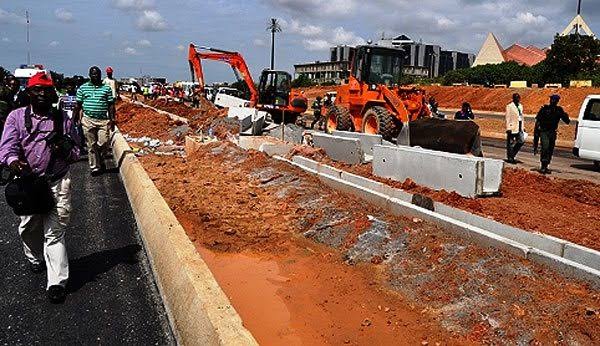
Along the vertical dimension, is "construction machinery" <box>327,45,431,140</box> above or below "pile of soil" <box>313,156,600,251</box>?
above

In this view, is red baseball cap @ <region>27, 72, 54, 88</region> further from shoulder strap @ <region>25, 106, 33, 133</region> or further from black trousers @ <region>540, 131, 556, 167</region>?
black trousers @ <region>540, 131, 556, 167</region>

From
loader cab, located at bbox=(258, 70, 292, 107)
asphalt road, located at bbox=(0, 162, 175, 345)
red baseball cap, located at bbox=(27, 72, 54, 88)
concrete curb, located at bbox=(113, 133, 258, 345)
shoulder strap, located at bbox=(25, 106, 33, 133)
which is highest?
loader cab, located at bbox=(258, 70, 292, 107)

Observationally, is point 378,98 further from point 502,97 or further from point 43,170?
point 502,97

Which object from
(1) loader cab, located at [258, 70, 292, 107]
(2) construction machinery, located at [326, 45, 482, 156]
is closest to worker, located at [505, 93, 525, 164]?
(2) construction machinery, located at [326, 45, 482, 156]

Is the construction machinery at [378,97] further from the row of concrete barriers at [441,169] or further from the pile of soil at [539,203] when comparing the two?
the row of concrete barriers at [441,169]

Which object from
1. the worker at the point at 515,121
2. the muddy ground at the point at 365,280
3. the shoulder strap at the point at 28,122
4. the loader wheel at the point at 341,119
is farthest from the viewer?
the loader wheel at the point at 341,119

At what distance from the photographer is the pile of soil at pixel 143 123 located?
17719 millimetres

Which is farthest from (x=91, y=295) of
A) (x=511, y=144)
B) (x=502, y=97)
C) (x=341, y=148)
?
(x=502, y=97)

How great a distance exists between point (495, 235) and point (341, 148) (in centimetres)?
603

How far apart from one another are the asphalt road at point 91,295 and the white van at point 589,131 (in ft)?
35.5

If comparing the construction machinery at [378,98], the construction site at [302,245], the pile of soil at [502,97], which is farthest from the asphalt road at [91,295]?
the pile of soil at [502,97]

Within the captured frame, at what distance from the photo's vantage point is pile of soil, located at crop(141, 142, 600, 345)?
4.16 metres

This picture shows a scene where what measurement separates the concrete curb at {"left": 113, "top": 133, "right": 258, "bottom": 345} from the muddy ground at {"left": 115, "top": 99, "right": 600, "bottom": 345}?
734 millimetres

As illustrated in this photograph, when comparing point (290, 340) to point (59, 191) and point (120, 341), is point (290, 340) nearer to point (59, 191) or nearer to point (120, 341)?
point (120, 341)
